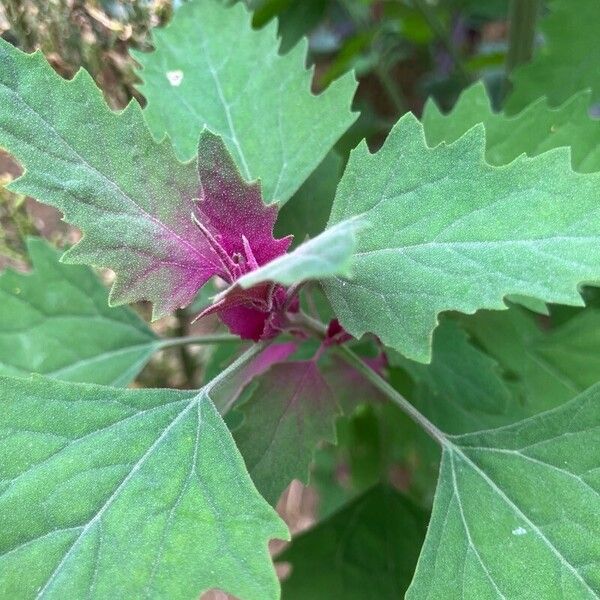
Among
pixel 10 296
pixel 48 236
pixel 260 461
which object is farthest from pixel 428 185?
pixel 48 236

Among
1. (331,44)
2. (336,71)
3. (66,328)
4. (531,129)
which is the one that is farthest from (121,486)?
(331,44)

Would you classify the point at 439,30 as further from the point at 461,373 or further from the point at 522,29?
the point at 461,373

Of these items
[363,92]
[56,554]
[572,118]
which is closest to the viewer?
[56,554]

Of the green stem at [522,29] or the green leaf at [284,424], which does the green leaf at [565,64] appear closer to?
the green stem at [522,29]

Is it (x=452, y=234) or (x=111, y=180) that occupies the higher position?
(x=111, y=180)

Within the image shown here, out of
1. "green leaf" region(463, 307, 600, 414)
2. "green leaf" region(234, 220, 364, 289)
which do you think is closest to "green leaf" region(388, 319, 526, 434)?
"green leaf" region(463, 307, 600, 414)

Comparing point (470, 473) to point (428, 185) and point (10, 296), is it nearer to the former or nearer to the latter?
point (428, 185)

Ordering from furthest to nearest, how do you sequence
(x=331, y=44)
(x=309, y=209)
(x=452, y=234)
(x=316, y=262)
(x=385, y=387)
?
(x=331, y=44) < (x=309, y=209) < (x=385, y=387) < (x=452, y=234) < (x=316, y=262)

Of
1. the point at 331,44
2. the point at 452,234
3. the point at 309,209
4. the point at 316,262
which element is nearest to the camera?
the point at 316,262
